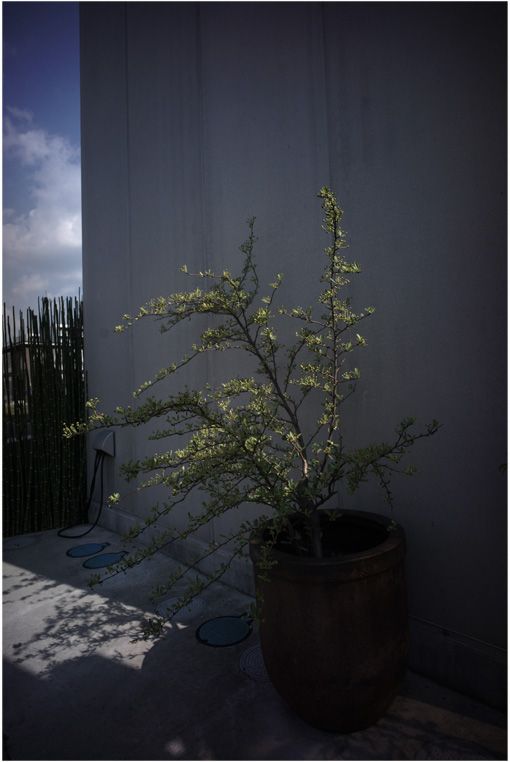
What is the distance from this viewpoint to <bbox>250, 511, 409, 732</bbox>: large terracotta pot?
115 cm

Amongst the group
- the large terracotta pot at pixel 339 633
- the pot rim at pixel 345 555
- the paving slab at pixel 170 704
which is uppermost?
the pot rim at pixel 345 555

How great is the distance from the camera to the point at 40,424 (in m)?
3.43

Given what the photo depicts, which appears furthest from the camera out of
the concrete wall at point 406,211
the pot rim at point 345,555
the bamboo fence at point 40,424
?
the bamboo fence at point 40,424

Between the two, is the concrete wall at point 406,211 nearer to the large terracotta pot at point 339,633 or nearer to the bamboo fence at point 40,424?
the large terracotta pot at point 339,633

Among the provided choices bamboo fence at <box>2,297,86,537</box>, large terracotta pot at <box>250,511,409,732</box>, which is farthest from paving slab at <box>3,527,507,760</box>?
bamboo fence at <box>2,297,86,537</box>

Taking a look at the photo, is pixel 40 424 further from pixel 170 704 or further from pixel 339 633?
pixel 339 633

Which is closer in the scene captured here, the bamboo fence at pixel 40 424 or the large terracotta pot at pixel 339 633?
the large terracotta pot at pixel 339 633

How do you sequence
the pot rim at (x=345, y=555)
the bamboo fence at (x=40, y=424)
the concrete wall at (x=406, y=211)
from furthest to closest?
1. the bamboo fence at (x=40, y=424)
2. the concrete wall at (x=406, y=211)
3. the pot rim at (x=345, y=555)

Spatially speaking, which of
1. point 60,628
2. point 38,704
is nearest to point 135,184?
point 60,628

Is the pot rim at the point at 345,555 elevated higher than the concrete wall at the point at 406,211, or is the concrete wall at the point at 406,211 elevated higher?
the concrete wall at the point at 406,211

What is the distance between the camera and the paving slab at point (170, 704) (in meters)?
1.20

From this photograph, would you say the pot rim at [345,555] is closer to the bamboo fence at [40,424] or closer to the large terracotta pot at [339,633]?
the large terracotta pot at [339,633]

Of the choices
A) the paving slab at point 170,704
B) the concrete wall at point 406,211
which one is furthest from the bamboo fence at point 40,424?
the concrete wall at point 406,211

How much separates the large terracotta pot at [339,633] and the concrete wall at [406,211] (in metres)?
0.31
